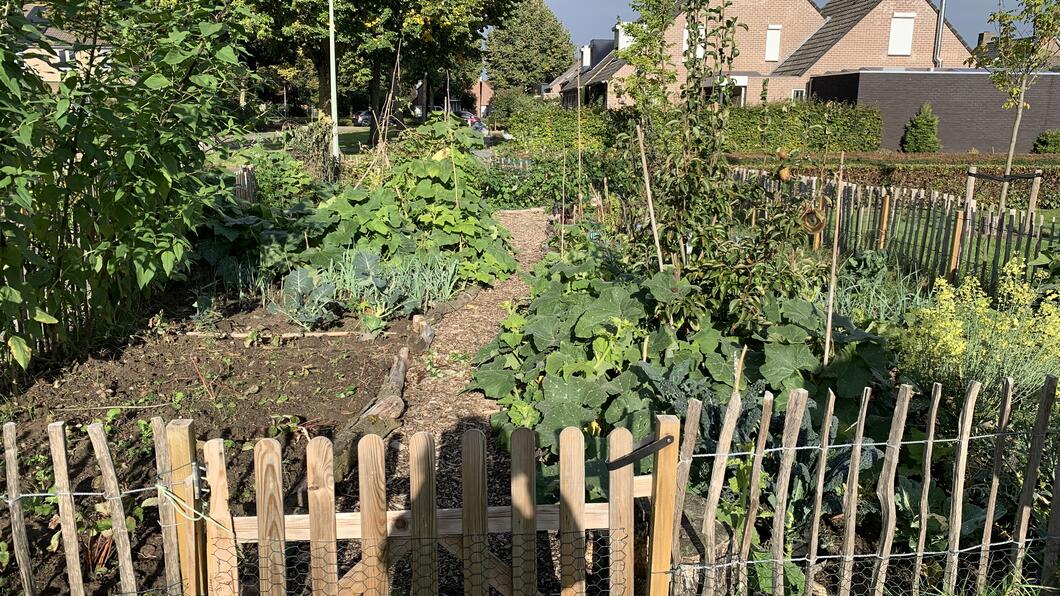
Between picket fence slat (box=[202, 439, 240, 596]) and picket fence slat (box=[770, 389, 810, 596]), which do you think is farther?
picket fence slat (box=[770, 389, 810, 596])

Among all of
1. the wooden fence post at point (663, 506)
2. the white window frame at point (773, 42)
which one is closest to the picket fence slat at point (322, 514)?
the wooden fence post at point (663, 506)

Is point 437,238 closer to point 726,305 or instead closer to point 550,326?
point 550,326

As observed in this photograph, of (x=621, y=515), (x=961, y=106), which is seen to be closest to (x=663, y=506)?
(x=621, y=515)

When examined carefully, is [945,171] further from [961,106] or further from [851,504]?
[851,504]

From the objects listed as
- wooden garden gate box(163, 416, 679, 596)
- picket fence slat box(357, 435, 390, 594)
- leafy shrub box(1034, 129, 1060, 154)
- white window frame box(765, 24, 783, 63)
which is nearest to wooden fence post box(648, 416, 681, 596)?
wooden garden gate box(163, 416, 679, 596)

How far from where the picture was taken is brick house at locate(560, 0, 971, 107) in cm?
3294

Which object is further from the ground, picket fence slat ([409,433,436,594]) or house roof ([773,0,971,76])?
house roof ([773,0,971,76])

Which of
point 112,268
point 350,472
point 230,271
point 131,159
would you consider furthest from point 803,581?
point 230,271

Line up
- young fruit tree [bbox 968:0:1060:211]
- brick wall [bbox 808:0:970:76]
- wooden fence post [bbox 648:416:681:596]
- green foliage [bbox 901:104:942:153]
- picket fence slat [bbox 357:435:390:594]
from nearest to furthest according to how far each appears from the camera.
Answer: picket fence slat [bbox 357:435:390:594]
wooden fence post [bbox 648:416:681:596]
young fruit tree [bbox 968:0:1060:211]
green foliage [bbox 901:104:942:153]
brick wall [bbox 808:0:970:76]

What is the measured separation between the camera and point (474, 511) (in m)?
2.31

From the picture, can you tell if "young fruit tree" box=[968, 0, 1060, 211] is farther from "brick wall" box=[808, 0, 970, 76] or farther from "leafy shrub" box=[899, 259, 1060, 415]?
"brick wall" box=[808, 0, 970, 76]

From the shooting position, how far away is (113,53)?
14.6 ft

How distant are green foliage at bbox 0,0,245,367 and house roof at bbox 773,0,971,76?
32.3 metres

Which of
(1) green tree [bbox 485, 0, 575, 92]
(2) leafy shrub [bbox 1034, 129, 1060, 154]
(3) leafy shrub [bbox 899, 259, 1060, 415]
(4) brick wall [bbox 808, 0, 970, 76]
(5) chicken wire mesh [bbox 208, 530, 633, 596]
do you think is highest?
(1) green tree [bbox 485, 0, 575, 92]
